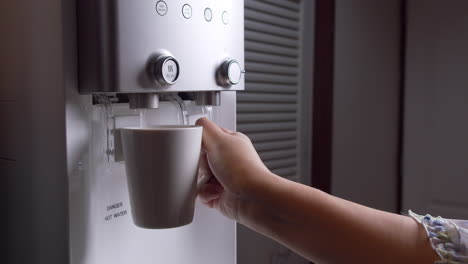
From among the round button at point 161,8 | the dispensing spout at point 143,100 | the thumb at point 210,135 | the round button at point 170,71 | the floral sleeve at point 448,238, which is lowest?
the floral sleeve at point 448,238

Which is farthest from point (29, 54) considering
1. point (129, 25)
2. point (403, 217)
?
point (403, 217)

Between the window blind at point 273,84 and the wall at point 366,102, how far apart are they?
0.16 meters

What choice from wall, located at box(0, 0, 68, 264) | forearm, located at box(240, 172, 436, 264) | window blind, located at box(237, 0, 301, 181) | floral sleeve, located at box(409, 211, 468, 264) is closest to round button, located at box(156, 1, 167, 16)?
wall, located at box(0, 0, 68, 264)

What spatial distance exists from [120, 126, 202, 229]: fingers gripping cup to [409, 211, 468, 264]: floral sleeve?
10.5 inches

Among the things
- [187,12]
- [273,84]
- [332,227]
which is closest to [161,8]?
[187,12]

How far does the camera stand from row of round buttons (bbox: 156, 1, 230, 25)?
20.7 inches

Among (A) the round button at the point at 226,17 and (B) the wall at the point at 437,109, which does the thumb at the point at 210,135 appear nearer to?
(A) the round button at the point at 226,17

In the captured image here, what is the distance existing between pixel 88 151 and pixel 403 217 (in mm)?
359

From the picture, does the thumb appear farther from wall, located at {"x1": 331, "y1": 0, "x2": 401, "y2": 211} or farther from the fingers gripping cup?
wall, located at {"x1": 331, "y1": 0, "x2": 401, "y2": 211}

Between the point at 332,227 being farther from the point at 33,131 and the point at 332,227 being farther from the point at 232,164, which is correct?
the point at 33,131

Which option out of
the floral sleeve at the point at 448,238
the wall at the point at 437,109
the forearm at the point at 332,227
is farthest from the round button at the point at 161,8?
the wall at the point at 437,109

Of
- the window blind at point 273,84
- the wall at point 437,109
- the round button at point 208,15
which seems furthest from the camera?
the wall at point 437,109

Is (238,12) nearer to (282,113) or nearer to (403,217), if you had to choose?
(403,217)

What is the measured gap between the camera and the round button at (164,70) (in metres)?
0.52
